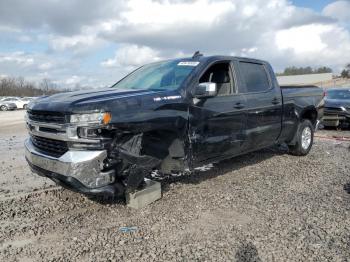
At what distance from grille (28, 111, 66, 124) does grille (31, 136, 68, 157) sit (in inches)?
9.2

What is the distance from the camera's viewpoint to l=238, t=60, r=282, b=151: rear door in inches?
244

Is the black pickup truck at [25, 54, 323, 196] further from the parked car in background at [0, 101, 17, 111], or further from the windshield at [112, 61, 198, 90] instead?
the parked car in background at [0, 101, 17, 111]

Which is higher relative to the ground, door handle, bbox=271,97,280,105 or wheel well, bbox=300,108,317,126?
door handle, bbox=271,97,280,105

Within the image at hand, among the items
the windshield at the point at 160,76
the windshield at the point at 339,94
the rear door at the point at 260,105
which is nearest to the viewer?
the windshield at the point at 160,76

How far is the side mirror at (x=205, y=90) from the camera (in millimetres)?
4996

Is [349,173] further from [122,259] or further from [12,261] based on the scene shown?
[12,261]

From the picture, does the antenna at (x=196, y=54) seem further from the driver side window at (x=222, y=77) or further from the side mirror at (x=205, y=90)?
the side mirror at (x=205, y=90)

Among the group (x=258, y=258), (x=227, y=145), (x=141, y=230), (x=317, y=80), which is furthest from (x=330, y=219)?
(x=317, y=80)

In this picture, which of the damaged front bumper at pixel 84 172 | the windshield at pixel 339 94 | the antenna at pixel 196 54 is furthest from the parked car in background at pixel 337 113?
the damaged front bumper at pixel 84 172

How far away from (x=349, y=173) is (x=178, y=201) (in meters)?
3.42

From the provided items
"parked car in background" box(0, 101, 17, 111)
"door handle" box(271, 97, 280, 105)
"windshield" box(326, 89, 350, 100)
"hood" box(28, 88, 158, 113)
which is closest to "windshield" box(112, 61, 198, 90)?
"hood" box(28, 88, 158, 113)

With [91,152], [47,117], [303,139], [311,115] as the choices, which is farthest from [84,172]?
[311,115]

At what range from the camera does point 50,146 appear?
4.51 meters

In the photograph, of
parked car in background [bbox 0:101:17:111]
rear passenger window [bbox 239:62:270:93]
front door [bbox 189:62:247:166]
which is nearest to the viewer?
front door [bbox 189:62:247:166]
